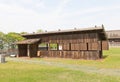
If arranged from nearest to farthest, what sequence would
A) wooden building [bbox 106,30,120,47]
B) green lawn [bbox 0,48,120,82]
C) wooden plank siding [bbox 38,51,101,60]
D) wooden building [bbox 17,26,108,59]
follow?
green lawn [bbox 0,48,120,82]
wooden plank siding [bbox 38,51,101,60]
wooden building [bbox 17,26,108,59]
wooden building [bbox 106,30,120,47]

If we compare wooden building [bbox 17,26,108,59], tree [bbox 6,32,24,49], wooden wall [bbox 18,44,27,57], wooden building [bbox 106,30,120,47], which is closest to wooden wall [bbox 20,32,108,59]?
wooden building [bbox 17,26,108,59]

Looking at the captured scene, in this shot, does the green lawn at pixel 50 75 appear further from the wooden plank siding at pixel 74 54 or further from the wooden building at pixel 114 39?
the wooden building at pixel 114 39

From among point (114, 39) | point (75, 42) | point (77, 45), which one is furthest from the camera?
point (114, 39)

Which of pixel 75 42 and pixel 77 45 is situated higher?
pixel 75 42

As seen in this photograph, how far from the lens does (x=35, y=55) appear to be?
109 ft

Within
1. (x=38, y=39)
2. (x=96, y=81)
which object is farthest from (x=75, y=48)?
(x=96, y=81)

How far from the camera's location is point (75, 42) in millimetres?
29312

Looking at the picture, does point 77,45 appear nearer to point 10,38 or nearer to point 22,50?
point 22,50

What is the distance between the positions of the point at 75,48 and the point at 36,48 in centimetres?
748

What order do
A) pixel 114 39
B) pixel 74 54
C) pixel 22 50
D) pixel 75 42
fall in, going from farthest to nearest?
1. pixel 114 39
2. pixel 22 50
3. pixel 75 42
4. pixel 74 54

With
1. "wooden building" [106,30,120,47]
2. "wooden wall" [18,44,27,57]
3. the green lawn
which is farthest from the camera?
"wooden building" [106,30,120,47]

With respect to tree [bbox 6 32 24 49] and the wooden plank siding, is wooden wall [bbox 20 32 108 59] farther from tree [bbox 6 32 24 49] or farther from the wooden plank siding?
tree [bbox 6 32 24 49]

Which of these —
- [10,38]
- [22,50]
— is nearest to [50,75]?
[22,50]

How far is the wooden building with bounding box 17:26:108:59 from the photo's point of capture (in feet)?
89.8
